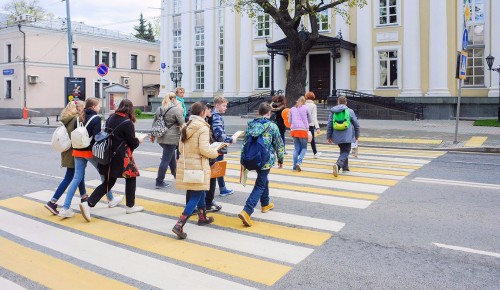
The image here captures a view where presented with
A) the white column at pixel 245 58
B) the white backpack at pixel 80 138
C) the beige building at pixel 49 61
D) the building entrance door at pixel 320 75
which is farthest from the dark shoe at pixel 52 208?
the beige building at pixel 49 61

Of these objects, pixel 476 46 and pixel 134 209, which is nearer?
pixel 134 209

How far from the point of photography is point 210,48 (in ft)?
127

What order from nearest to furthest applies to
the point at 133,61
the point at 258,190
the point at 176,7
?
the point at 258,190, the point at 176,7, the point at 133,61

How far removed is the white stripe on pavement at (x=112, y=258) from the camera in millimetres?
4438

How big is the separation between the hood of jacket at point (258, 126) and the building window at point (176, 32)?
37231 mm

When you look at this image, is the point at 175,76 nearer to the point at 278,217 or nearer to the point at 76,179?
the point at 76,179

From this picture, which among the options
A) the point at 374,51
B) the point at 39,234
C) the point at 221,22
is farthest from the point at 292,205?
the point at 221,22

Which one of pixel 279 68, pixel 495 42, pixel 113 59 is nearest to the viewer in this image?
pixel 495 42

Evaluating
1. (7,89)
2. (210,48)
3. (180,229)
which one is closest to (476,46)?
(210,48)

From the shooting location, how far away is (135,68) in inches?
2135

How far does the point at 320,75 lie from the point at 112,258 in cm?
3017

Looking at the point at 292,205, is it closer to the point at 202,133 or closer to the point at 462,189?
the point at 202,133

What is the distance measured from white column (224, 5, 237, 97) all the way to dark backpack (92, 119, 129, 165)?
30858mm

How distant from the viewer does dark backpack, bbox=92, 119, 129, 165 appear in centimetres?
646
